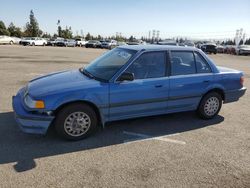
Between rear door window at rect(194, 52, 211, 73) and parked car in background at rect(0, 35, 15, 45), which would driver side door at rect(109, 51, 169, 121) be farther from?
parked car in background at rect(0, 35, 15, 45)

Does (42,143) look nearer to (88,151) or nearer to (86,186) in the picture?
(88,151)

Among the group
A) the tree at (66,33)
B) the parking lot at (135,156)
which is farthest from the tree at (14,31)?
the parking lot at (135,156)

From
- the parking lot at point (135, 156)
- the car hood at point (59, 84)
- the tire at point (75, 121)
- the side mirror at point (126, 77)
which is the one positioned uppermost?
the side mirror at point (126, 77)

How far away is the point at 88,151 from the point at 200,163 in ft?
5.60

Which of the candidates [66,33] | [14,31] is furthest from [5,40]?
[66,33]

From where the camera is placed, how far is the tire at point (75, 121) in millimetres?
4086

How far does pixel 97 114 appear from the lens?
4.41m

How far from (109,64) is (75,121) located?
1377 millimetres

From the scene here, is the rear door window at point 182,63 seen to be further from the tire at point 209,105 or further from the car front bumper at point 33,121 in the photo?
the car front bumper at point 33,121

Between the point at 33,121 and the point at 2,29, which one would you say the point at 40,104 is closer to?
the point at 33,121

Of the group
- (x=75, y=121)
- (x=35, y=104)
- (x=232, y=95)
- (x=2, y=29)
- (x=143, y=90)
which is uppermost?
(x=2, y=29)

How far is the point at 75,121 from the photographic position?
13.8 ft

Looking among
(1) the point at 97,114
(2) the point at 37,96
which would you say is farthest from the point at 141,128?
(2) the point at 37,96

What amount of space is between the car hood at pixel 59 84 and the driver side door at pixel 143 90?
1.59 ft
